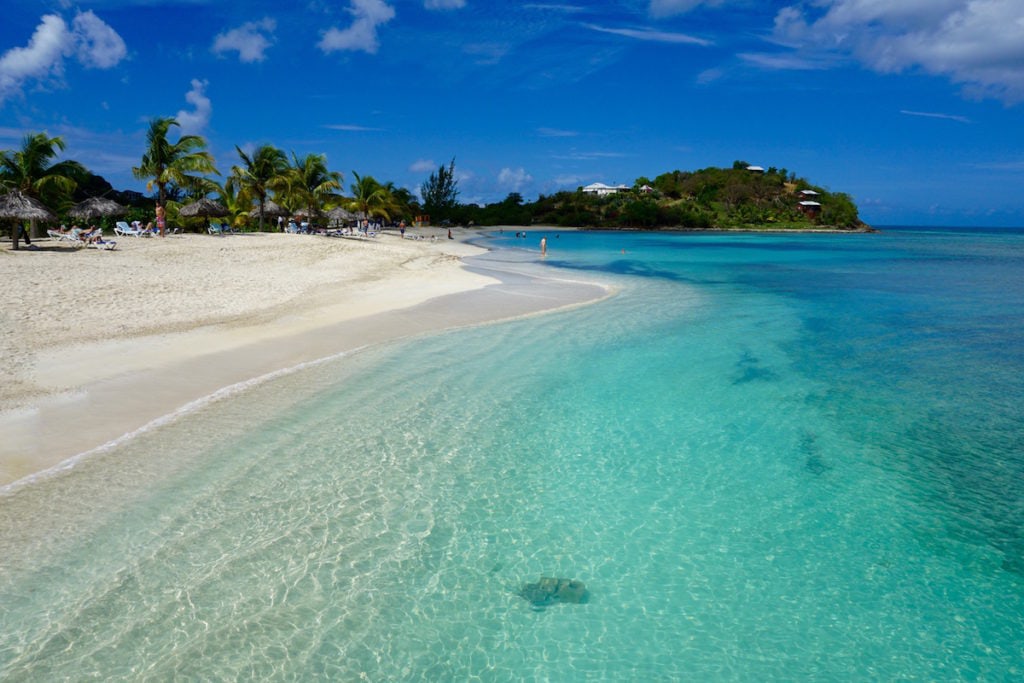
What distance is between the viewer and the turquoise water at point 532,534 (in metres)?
4.40

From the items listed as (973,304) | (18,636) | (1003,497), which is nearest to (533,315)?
(1003,497)

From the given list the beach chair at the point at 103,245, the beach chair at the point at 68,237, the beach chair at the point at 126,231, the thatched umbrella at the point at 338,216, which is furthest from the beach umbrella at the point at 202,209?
the beach chair at the point at 103,245

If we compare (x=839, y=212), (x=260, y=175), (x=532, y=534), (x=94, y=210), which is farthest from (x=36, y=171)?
(x=839, y=212)

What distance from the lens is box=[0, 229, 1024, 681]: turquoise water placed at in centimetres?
440

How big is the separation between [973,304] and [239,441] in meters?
24.7

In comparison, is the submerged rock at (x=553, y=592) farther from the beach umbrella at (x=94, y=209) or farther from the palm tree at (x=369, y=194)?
the palm tree at (x=369, y=194)

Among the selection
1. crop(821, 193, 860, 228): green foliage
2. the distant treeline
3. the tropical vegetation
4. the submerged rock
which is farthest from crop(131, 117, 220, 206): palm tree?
crop(821, 193, 860, 228): green foliage

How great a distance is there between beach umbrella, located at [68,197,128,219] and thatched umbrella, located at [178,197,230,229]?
10.6ft

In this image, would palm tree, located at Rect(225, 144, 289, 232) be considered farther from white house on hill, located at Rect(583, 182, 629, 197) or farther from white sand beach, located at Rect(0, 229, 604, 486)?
white house on hill, located at Rect(583, 182, 629, 197)

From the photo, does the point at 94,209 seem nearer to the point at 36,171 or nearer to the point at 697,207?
the point at 36,171

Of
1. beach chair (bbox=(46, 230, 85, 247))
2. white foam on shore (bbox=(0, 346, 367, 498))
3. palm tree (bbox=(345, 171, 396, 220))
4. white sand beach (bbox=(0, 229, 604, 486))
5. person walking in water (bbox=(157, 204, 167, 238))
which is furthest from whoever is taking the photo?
palm tree (bbox=(345, 171, 396, 220))

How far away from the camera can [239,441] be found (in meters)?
7.58

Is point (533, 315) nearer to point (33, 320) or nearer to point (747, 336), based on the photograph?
point (747, 336)

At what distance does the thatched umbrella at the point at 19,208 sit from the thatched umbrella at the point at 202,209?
1311cm
